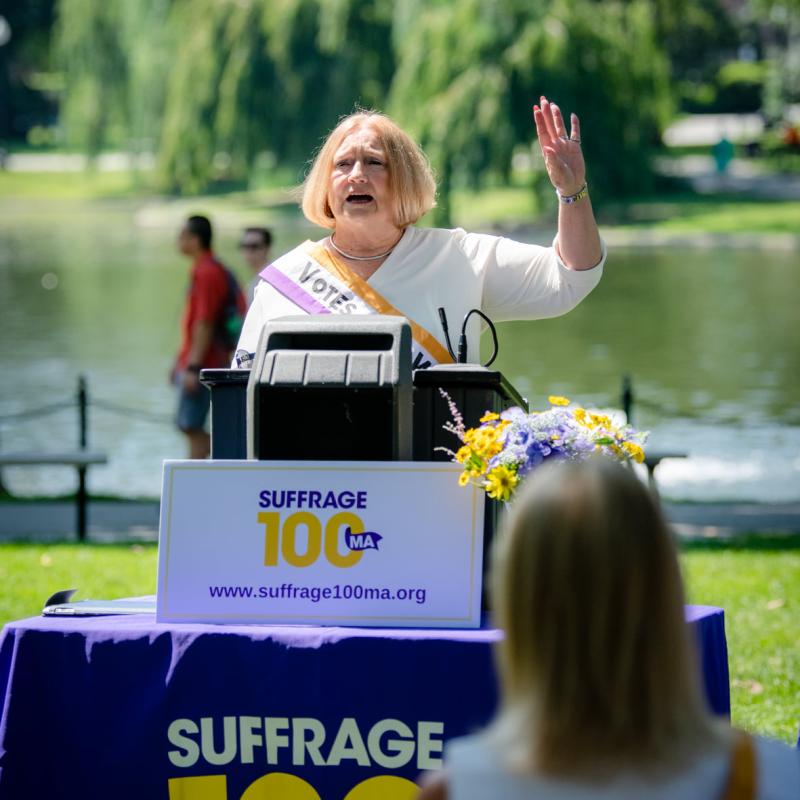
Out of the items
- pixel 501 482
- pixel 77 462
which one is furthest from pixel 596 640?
pixel 77 462

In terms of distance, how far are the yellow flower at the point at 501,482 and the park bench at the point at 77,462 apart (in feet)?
21.7

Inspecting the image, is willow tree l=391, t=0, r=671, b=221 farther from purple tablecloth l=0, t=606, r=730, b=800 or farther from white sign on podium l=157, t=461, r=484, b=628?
purple tablecloth l=0, t=606, r=730, b=800

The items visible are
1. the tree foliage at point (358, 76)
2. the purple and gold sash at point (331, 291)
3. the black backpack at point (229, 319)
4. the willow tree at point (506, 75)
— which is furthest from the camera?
the tree foliage at point (358, 76)

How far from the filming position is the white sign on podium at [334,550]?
3.46 m

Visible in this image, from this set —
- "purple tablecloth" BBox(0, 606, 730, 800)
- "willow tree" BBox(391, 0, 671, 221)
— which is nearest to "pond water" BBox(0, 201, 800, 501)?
"willow tree" BBox(391, 0, 671, 221)

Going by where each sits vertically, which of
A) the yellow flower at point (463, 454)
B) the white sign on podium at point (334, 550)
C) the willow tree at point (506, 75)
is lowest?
the white sign on podium at point (334, 550)

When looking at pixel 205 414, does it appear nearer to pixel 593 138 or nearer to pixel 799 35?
pixel 593 138

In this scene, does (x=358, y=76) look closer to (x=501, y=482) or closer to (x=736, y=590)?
(x=736, y=590)

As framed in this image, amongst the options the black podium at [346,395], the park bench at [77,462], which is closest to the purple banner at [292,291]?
the black podium at [346,395]

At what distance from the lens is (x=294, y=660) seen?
3357mm

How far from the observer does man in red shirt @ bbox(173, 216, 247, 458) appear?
32.2 feet

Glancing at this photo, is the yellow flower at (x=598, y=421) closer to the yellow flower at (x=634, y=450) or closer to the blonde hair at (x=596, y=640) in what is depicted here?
the yellow flower at (x=634, y=450)

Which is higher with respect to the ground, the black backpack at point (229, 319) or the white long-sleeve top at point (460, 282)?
the black backpack at point (229, 319)

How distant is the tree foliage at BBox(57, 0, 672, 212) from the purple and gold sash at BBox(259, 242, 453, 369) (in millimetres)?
23129
